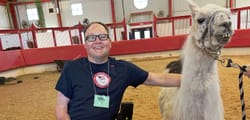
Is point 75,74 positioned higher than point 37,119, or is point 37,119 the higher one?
point 75,74

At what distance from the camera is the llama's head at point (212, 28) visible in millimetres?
1289

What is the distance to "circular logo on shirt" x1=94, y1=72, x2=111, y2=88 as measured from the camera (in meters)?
1.72

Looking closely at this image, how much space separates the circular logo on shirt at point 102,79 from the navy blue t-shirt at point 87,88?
2 cm

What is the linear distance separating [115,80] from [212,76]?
0.69 metres

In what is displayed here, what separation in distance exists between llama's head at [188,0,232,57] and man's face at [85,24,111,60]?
634 mm

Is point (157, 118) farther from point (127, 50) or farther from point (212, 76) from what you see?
point (127, 50)

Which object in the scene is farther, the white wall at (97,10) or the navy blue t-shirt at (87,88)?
the white wall at (97,10)

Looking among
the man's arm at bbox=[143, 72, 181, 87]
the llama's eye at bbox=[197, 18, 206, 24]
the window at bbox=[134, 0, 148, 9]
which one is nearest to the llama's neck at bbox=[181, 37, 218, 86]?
the llama's eye at bbox=[197, 18, 206, 24]

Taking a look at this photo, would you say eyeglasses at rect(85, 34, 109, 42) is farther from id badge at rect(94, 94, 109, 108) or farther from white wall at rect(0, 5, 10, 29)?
white wall at rect(0, 5, 10, 29)

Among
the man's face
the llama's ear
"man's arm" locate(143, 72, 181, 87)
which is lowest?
"man's arm" locate(143, 72, 181, 87)

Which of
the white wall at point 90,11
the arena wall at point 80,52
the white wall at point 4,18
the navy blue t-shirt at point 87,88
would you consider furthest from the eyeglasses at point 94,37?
the white wall at point 4,18

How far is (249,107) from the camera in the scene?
3.26m

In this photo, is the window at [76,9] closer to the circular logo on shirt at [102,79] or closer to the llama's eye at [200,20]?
the circular logo on shirt at [102,79]

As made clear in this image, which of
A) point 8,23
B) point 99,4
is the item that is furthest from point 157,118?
point 8,23
